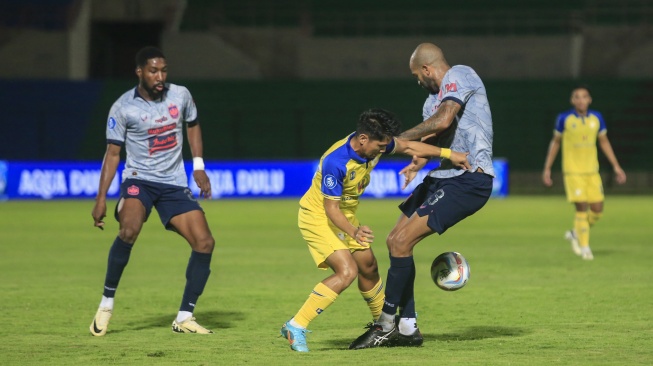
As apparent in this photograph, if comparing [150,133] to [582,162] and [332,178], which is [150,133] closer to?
[332,178]

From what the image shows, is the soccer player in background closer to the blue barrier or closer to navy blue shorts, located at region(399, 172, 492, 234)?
navy blue shorts, located at region(399, 172, 492, 234)

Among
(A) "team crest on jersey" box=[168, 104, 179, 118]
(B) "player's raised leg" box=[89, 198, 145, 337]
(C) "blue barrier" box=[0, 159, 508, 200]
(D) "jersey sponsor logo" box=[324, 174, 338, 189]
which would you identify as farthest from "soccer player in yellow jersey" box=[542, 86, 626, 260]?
(C) "blue barrier" box=[0, 159, 508, 200]

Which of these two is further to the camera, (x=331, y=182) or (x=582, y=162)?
(x=582, y=162)

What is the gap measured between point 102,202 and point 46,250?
7342 millimetres

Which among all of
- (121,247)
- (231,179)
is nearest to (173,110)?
(121,247)

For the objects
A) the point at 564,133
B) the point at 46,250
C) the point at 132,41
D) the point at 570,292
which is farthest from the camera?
the point at 132,41

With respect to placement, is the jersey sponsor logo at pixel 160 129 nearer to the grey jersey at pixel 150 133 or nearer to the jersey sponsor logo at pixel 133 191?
the grey jersey at pixel 150 133

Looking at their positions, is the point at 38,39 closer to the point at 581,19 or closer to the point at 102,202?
the point at 581,19

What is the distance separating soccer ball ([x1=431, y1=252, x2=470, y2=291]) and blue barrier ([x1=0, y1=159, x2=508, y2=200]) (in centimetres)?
1793

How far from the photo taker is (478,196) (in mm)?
7918

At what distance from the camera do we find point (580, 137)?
14383 millimetres

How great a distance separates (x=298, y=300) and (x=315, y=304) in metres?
2.91

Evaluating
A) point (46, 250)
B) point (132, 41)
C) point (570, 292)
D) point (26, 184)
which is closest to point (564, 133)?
point (570, 292)

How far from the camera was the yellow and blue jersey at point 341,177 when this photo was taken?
7352mm
